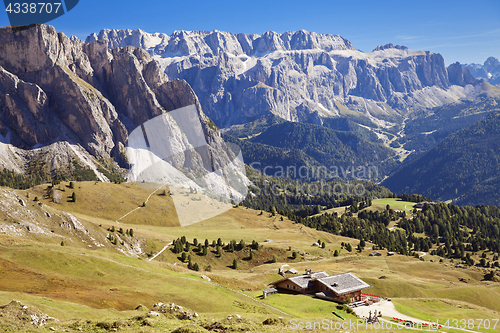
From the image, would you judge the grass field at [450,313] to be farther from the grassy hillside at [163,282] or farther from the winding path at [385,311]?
the winding path at [385,311]

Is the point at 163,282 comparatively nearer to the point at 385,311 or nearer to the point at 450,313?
the point at 385,311

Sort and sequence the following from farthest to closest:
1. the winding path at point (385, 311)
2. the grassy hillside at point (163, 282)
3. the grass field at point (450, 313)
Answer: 1. the grass field at point (450, 313)
2. the winding path at point (385, 311)
3. the grassy hillside at point (163, 282)

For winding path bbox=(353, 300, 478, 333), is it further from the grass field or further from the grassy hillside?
the grassy hillside

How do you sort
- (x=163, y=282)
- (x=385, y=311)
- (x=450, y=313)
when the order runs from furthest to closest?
(x=450, y=313), (x=385, y=311), (x=163, y=282)

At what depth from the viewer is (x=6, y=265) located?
139ft

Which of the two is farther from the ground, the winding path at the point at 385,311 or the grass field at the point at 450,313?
the winding path at the point at 385,311

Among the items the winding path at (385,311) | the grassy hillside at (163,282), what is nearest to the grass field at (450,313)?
the grassy hillside at (163,282)

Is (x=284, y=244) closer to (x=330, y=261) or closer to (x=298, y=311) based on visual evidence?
(x=330, y=261)

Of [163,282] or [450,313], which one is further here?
[450,313]

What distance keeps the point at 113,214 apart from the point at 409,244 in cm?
13905

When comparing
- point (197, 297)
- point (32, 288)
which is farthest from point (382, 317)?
point (32, 288)

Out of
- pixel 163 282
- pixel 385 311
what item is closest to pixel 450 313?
pixel 385 311

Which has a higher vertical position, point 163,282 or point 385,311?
point 163,282

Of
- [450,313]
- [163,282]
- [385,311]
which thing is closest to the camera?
[163,282]
